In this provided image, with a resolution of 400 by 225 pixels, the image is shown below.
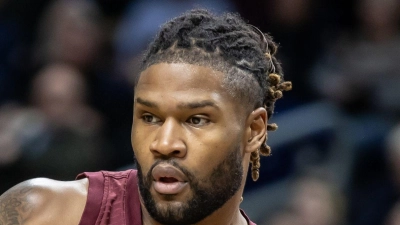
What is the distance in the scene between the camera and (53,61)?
5.25 m

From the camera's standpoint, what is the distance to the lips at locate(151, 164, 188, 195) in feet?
9.17

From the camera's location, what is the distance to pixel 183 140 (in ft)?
9.25

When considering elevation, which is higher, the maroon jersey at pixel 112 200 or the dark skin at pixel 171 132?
the dark skin at pixel 171 132

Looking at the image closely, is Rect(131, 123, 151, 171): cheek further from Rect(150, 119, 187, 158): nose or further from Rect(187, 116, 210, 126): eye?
Rect(187, 116, 210, 126): eye

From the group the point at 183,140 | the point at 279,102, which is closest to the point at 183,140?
the point at 183,140

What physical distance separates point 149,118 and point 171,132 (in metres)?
0.13

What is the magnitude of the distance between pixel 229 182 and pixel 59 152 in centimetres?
202

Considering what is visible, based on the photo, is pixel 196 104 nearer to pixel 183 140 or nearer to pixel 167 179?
pixel 183 140

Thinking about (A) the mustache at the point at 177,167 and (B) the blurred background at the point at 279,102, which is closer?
(A) the mustache at the point at 177,167

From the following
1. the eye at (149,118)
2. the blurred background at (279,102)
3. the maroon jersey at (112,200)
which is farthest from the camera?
the blurred background at (279,102)

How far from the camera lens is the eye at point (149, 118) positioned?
2887 millimetres

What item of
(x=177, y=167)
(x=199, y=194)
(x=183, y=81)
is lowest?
(x=199, y=194)

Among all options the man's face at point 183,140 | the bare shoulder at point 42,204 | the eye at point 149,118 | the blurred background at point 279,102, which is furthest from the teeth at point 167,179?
the blurred background at point 279,102

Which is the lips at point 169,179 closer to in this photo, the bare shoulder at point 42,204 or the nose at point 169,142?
the nose at point 169,142
